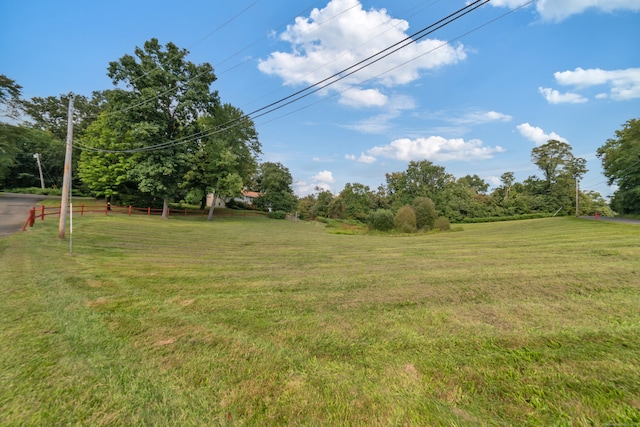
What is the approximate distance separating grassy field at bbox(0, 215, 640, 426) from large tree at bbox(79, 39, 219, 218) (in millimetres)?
19592

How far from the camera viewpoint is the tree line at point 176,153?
2238 centimetres

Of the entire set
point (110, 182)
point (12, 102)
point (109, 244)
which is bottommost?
point (109, 244)

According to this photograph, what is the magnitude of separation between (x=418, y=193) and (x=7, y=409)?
178 ft

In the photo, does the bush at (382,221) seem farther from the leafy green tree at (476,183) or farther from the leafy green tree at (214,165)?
the leafy green tree at (476,183)

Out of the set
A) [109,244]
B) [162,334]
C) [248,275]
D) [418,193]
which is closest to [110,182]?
[109,244]

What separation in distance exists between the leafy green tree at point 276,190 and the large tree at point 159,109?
17623mm

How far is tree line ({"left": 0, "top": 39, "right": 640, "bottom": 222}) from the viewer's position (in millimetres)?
22375

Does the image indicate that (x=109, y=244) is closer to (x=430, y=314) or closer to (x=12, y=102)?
(x=12, y=102)

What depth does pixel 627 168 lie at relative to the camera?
27.4 meters

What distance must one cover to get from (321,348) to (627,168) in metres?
41.1

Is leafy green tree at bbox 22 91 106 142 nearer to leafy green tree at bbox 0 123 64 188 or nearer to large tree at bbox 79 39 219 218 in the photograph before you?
leafy green tree at bbox 0 123 64 188

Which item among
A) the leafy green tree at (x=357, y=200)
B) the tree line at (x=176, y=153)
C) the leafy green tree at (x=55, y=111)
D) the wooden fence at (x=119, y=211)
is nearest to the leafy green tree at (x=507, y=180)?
the tree line at (x=176, y=153)

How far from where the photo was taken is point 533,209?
44.7 m

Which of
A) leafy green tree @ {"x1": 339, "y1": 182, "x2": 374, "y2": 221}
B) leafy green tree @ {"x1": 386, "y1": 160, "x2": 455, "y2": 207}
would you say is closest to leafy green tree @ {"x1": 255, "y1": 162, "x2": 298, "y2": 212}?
leafy green tree @ {"x1": 339, "y1": 182, "x2": 374, "y2": 221}
